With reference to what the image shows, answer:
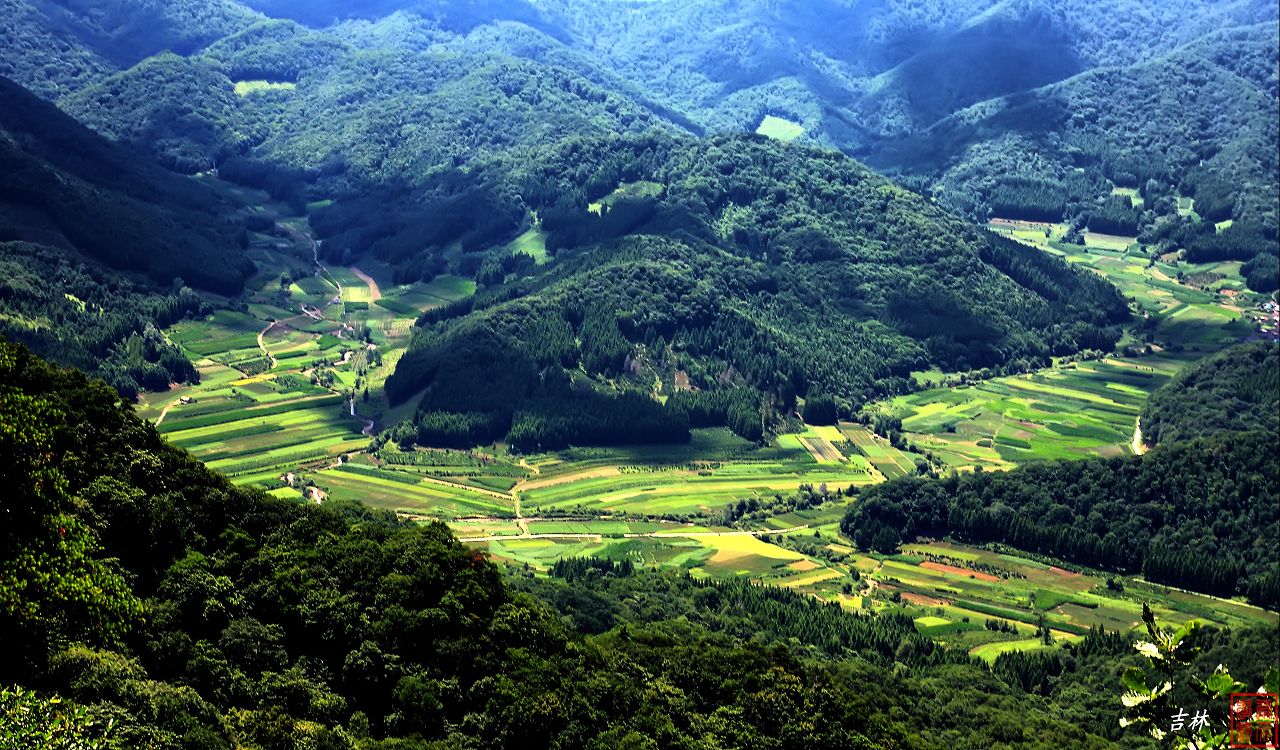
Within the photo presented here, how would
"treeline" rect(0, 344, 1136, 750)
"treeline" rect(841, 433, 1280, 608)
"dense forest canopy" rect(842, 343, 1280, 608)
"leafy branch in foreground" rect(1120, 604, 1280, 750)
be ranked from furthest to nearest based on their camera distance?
"dense forest canopy" rect(842, 343, 1280, 608), "treeline" rect(841, 433, 1280, 608), "treeline" rect(0, 344, 1136, 750), "leafy branch in foreground" rect(1120, 604, 1280, 750)

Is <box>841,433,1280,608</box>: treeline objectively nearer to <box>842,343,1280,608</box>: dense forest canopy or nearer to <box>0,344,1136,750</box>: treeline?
<box>842,343,1280,608</box>: dense forest canopy

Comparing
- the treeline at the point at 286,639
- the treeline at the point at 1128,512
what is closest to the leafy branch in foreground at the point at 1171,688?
the treeline at the point at 286,639

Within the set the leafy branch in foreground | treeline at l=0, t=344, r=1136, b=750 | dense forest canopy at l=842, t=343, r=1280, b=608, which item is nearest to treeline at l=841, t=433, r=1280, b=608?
dense forest canopy at l=842, t=343, r=1280, b=608

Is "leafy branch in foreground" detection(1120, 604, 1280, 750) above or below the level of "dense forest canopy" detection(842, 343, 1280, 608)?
above

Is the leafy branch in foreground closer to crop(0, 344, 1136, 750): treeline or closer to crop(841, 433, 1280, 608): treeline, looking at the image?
crop(0, 344, 1136, 750): treeline

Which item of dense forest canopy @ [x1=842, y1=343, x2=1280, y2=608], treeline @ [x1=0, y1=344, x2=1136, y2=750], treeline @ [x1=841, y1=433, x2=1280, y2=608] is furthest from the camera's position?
dense forest canopy @ [x1=842, y1=343, x2=1280, y2=608]

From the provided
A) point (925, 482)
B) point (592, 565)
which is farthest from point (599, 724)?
point (925, 482)

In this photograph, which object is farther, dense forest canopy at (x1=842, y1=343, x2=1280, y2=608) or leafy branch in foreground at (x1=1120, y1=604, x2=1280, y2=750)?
dense forest canopy at (x1=842, y1=343, x2=1280, y2=608)
